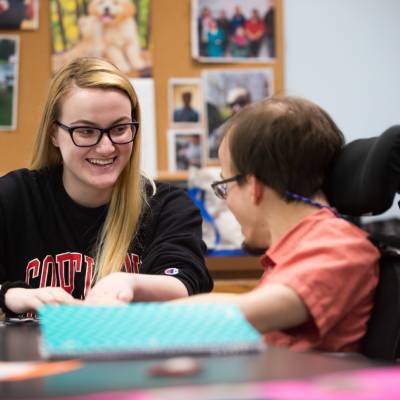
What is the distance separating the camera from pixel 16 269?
142 cm

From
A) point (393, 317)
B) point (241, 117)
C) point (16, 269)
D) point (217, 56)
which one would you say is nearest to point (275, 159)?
point (241, 117)

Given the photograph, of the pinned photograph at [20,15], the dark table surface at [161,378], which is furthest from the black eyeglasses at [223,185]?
the pinned photograph at [20,15]

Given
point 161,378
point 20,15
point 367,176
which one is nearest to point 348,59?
point 20,15

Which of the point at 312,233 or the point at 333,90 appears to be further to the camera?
the point at 333,90

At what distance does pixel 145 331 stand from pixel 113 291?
1.32ft

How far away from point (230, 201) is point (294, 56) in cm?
163

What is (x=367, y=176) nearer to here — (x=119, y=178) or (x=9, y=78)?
(x=119, y=178)

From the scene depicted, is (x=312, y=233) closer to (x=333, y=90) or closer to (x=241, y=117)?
(x=241, y=117)

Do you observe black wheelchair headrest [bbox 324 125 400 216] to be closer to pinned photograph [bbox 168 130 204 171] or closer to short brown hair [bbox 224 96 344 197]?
short brown hair [bbox 224 96 344 197]

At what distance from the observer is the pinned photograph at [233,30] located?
252cm

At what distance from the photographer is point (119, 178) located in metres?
1.48

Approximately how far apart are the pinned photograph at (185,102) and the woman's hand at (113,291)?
152 centimetres

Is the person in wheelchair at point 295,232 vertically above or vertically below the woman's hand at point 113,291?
above

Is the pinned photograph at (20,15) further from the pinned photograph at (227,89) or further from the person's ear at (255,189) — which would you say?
the person's ear at (255,189)
